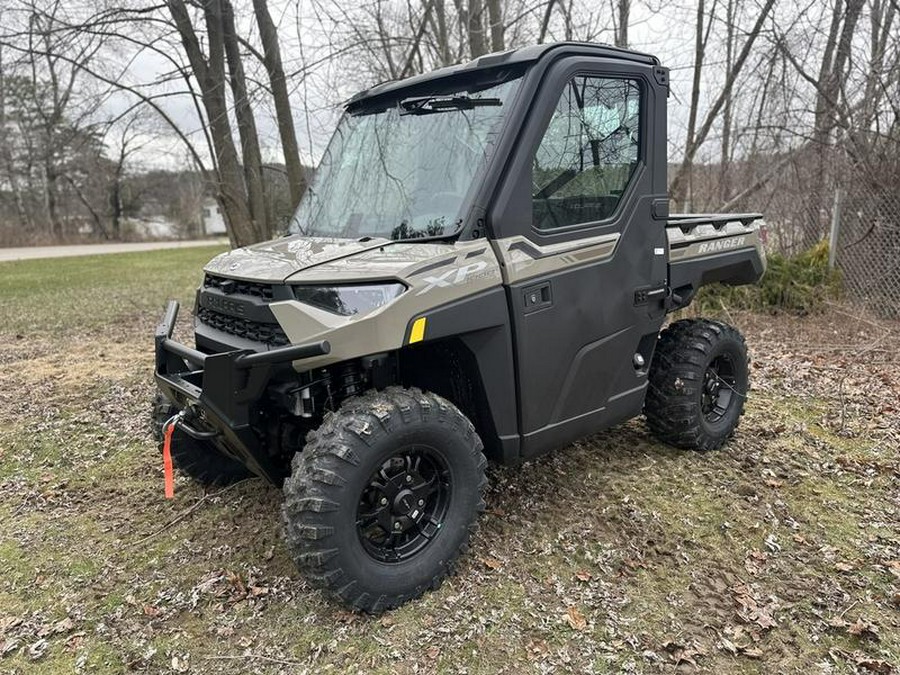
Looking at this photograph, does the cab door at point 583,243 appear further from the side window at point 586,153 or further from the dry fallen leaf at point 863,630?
the dry fallen leaf at point 863,630

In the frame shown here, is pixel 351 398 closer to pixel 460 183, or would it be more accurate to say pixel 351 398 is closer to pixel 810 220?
pixel 460 183

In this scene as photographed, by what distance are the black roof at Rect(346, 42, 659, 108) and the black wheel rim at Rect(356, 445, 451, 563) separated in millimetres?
1848

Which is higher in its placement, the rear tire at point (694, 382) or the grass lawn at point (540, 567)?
the rear tire at point (694, 382)

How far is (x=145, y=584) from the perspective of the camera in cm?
308

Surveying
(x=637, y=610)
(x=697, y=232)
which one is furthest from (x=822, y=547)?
(x=697, y=232)

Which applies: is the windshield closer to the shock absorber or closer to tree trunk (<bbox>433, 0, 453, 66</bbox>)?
the shock absorber

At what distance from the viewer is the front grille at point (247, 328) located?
271 cm

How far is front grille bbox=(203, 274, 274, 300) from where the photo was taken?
2762mm

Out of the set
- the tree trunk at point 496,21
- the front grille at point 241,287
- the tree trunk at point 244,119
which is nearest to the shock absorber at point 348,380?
the front grille at point 241,287

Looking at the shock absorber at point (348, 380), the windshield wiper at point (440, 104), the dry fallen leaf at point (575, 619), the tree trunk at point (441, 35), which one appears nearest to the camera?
the dry fallen leaf at point (575, 619)

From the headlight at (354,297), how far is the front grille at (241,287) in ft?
0.80

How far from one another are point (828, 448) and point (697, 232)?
5.94 feet

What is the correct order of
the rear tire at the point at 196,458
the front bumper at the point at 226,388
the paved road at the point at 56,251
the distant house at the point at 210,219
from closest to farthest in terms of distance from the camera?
the front bumper at the point at 226,388 < the rear tire at the point at 196,458 < the paved road at the point at 56,251 < the distant house at the point at 210,219

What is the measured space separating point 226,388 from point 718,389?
132 inches
